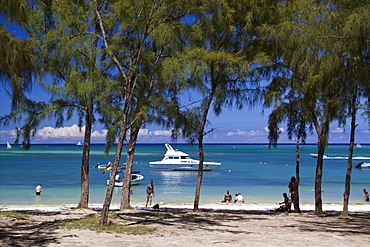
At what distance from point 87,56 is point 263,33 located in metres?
6.01

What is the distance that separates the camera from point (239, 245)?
8.40 metres

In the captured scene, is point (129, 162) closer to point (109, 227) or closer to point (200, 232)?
point (109, 227)

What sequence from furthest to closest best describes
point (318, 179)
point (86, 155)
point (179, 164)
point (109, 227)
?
point (179, 164), point (86, 155), point (318, 179), point (109, 227)

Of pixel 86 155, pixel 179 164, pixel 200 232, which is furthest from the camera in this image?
pixel 179 164

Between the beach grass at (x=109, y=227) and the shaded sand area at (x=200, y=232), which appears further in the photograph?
the beach grass at (x=109, y=227)

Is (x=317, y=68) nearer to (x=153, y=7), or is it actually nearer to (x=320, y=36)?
(x=320, y=36)

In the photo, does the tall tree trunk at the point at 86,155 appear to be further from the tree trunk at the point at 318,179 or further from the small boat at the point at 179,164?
the small boat at the point at 179,164

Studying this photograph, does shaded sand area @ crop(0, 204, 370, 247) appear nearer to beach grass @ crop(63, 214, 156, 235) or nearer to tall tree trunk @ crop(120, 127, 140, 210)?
beach grass @ crop(63, 214, 156, 235)

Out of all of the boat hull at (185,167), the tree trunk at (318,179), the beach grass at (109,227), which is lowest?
the boat hull at (185,167)

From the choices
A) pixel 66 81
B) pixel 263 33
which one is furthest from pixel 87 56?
pixel 263 33

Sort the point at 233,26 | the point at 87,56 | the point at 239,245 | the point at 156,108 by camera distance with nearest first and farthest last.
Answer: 1. the point at 239,245
2. the point at 156,108
3. the point at 233,26
4. the point at 87,56

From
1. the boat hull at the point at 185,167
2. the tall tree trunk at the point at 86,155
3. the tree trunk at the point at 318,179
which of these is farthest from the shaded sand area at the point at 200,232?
the boat hull at the point at 185,167

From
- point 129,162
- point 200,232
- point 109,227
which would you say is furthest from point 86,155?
point 200,232

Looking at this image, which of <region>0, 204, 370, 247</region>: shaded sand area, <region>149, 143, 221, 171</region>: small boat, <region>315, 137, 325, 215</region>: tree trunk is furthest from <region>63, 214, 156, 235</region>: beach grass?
<region>149, 143, 221, 171</region>: small boat
